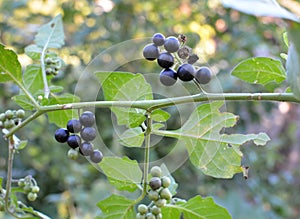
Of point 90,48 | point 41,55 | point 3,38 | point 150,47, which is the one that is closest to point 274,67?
point 150,47

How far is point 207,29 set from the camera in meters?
2.17

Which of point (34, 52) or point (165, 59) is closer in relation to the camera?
point (165, 59)

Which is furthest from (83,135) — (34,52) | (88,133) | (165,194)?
(34,52)

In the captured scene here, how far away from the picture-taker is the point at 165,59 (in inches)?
20.5

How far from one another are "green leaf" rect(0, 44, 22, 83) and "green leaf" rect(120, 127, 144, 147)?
6.2 inches

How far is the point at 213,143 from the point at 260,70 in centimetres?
10

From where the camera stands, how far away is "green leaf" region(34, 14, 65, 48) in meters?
0.76

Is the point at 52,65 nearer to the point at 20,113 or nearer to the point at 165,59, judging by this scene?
the point at 20,113

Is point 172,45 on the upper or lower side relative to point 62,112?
upper

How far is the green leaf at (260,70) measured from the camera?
1.81 feet

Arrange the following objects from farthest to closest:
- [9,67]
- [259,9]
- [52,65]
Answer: [52,65] → [9,67] → [259,9]

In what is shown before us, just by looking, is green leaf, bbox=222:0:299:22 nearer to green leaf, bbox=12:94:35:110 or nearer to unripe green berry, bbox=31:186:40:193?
green leaf, bbox=12:94:35:110

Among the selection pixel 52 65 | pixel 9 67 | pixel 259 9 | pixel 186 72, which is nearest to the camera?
pixel 259 9

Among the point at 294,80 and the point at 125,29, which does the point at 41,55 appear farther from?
the point at 125,29
